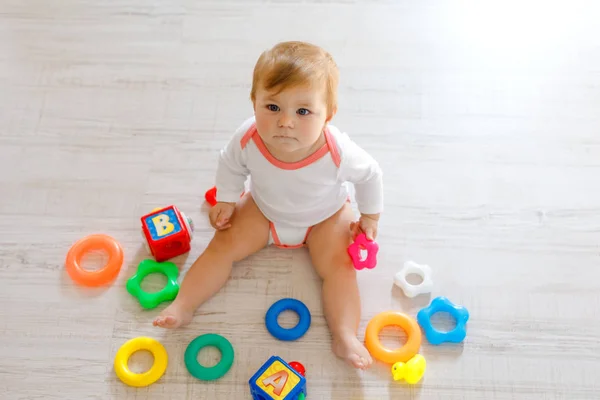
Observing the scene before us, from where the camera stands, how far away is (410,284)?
1271mm

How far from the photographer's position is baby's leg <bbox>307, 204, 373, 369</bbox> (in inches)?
46.4

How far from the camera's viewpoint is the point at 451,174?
143 cm

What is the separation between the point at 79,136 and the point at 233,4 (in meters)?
0.52

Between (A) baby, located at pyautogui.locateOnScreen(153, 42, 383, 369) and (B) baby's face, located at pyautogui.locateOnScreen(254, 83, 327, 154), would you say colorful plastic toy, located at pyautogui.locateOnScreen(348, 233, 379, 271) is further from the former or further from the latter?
(B) baby's face, located at pyautogui.locateOnScreen(254, 83, 327, 154)

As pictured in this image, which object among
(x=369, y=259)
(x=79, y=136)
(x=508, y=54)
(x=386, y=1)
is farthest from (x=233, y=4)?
(x=369, y=259)

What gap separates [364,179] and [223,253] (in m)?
0.30

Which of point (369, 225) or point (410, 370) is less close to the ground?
point (369, 225)

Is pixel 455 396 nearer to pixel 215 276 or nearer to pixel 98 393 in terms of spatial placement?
pixel 215 276

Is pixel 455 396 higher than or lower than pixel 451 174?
lower

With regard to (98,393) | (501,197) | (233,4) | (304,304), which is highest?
(233,4)

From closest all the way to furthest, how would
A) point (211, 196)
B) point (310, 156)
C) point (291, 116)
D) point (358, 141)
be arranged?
point (291, 116)
point (310, 156)
point (211, 196)
point (358, 141)

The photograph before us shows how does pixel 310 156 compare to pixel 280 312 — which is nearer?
pixel 310 156

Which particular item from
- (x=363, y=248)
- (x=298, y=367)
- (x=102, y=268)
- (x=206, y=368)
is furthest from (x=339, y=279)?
(x=102, y=268)

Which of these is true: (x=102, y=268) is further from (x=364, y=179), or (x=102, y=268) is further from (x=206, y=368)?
(x=364, y=179)
